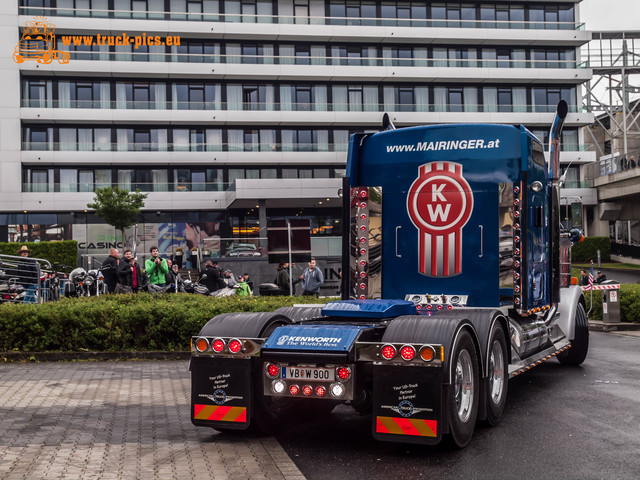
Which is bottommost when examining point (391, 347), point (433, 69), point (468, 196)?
point (391, 347)

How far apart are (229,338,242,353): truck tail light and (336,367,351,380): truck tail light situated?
980mm

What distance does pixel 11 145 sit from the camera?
164 ft

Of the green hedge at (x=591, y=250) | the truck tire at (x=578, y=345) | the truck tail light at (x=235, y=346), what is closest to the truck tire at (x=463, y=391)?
the truck tail light at (x=235, y=346)

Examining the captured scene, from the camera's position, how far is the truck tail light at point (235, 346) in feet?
22.0

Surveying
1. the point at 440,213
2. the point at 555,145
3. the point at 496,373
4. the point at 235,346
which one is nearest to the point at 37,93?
the point at 555,145

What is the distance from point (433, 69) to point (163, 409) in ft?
164

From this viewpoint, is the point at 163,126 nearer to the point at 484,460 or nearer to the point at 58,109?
the point at 58,109

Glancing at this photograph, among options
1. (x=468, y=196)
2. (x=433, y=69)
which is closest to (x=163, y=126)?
(x=433, y=69)

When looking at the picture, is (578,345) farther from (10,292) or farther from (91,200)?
(91,200)

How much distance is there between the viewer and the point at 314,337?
21.2ft

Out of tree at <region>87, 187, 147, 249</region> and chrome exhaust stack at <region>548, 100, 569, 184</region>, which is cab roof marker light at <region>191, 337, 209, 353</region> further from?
tree at <region>87, 187, 147, 249</region>

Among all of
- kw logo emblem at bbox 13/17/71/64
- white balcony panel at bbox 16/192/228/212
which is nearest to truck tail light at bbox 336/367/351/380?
white balcony panel at bbox 16/192/228/212

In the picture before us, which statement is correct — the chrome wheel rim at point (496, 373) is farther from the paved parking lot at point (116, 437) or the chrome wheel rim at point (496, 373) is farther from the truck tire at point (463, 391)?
the paved parking lot at point (116, 437)

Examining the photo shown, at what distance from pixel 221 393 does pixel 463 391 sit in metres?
2.18
